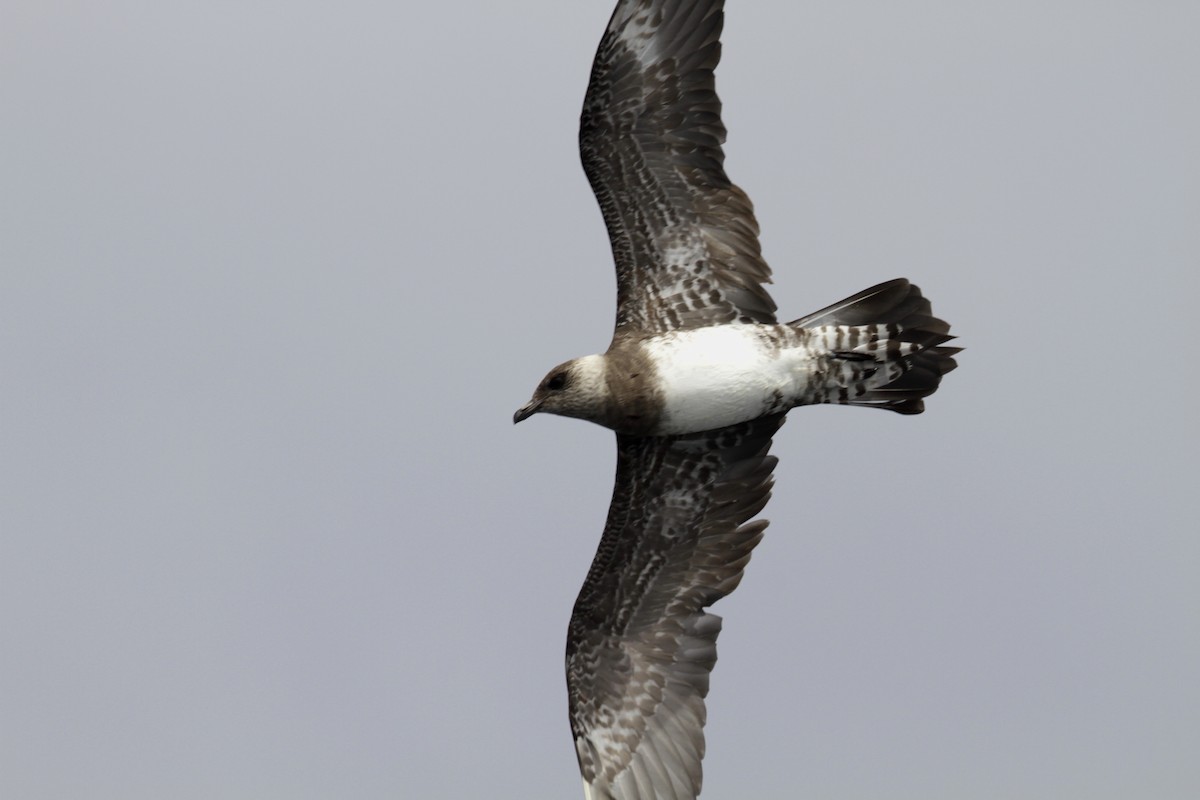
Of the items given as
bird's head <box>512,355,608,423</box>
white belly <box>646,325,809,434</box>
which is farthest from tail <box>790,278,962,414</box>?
bird's head <box>512,355,608,423</box>

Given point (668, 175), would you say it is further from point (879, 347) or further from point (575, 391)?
point (879, 347)

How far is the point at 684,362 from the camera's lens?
37.5ft

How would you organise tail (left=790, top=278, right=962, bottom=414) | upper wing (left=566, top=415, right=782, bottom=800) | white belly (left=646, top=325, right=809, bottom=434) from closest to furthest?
1. white belly (left=646, top=325, right=809, bottom=434)
2. tail (left=790, top=278, right=962, bottom=414)
3. upper wing (left=566, top=415, right=782, bottom=800)

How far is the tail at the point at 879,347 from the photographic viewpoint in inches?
458

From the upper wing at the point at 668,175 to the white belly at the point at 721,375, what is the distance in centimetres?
25

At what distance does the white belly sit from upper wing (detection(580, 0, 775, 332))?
9.8 inches

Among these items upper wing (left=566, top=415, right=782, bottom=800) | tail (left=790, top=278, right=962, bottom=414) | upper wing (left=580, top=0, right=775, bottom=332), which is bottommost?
upper wing (left=566, top=415, right=782, bottom=800)

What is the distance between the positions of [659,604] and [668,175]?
123 inches

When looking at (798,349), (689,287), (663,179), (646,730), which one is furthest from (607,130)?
(646,730)

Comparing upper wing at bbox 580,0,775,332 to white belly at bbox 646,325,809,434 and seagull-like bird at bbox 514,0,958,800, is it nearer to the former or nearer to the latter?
seagull-like bird at bbox 514,0,958,800

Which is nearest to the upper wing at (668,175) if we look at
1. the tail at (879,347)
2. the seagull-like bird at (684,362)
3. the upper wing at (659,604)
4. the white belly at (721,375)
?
the seagull-like bird at (684,362)

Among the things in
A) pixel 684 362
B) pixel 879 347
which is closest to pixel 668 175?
pixel 684 362

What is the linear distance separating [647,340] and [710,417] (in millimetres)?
687

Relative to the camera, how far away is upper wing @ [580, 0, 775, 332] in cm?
1152
